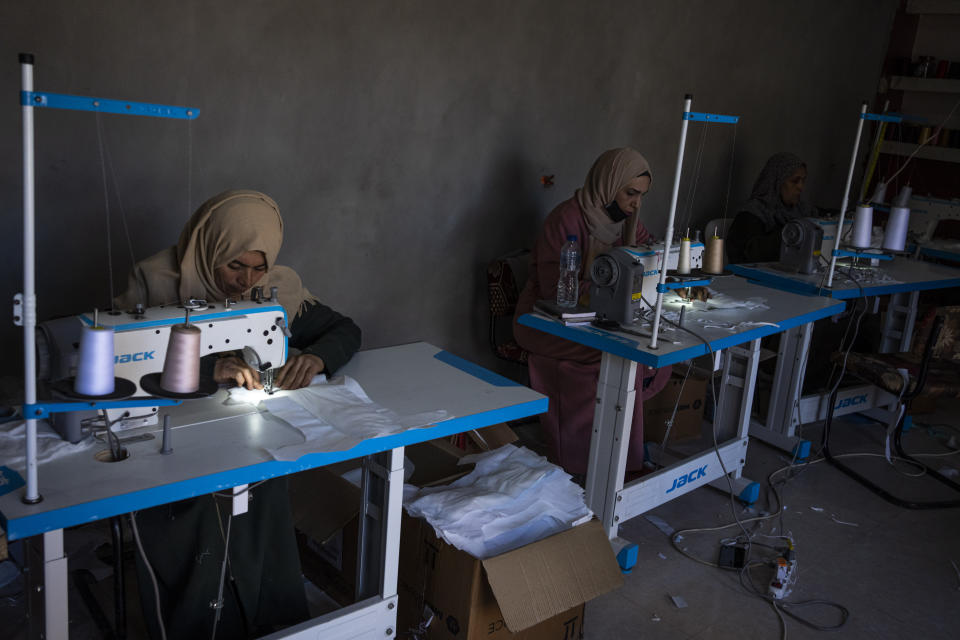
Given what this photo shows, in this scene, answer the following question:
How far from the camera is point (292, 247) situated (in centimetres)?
319

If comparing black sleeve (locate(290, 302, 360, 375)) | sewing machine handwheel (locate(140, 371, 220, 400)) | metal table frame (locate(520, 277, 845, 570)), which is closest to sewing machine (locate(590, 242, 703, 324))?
metal table frame (locate(520, 277, 845, 570))

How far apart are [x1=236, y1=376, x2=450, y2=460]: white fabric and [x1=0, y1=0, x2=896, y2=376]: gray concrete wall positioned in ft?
3.79

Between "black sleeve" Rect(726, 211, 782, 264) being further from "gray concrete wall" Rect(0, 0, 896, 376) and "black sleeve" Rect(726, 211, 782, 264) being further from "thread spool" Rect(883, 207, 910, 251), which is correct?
"thread spool" Rect(883, 207, 910, 251)

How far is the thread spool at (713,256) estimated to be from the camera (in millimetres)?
3264

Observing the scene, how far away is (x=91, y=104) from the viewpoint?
1.33 m

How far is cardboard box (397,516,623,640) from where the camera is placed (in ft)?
6.68

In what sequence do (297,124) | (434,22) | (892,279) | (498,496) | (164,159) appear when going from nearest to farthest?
1. (498,496)
2. (164,159)
3. (297,124)
4. (434,22)
5. (892,279)

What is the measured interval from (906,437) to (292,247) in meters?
3.42

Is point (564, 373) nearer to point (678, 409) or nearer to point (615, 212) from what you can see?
point (615, 212)

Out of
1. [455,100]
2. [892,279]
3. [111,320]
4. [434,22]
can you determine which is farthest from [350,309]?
[892,279]

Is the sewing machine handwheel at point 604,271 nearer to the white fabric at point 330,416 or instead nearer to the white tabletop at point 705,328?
the white tabletop at point 705,328

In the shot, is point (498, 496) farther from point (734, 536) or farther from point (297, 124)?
point (297, 124)

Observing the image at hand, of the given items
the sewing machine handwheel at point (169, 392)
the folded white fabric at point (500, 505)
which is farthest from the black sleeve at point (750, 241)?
the sewing machine handwheel at point (169, 392)

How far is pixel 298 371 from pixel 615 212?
1.89 meters
